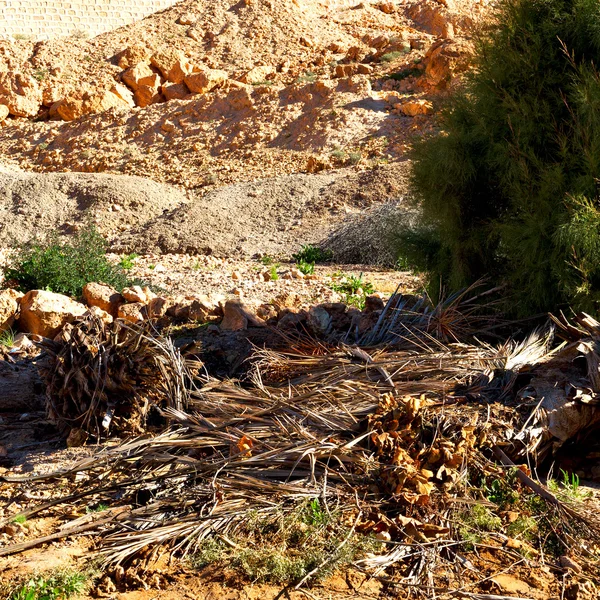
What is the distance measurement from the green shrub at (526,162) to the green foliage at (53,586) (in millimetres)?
3148

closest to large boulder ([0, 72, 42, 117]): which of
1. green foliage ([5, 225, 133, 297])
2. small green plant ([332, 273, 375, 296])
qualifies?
green foliage ([5, 225, 133, 297])

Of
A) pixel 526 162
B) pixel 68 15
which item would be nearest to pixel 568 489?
pixel 526 162

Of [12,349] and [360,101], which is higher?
[12,349]

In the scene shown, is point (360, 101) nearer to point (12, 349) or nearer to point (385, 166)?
point (385, 166)

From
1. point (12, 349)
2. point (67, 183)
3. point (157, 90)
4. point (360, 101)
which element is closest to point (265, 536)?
point (12, 349)

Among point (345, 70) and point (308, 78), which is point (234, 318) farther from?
point (308, 78)

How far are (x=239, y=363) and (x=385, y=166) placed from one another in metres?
11.7

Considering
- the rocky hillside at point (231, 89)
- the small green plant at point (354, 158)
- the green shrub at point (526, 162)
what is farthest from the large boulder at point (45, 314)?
the small green plant at point (354, 158)

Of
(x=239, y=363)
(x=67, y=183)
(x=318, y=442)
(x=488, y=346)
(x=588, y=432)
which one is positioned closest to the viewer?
(x=318, y=442)

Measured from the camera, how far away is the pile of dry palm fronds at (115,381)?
4.52m

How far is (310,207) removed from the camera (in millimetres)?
15484

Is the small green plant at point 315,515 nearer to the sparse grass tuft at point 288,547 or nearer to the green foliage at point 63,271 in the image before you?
the sparse grass tuft at point 288,547

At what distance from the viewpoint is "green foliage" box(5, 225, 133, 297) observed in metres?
8.52

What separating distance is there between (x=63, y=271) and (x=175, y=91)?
17707 mm
